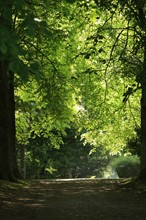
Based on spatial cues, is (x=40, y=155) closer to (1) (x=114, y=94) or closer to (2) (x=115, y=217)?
(1) (x=114, y=94)

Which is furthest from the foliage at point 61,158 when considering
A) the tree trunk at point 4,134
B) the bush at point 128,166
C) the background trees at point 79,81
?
the tree trunk at point 4,134

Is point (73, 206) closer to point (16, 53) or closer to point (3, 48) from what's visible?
point (16, 53)

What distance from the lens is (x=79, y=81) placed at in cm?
2620

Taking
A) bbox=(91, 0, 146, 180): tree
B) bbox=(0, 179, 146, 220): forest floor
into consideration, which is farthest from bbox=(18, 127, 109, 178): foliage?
bbox=(0, 179, 146, 220): forest floor

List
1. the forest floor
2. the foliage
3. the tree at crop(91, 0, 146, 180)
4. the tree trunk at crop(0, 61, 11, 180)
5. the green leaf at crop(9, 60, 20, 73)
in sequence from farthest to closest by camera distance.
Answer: the foliage → the tree trunk at crop(0, 61, 11, 180) → the tree at crop(91, 0, 146, 180) → the forest floor → the green leaf at crop(9, 60, 20, 73)

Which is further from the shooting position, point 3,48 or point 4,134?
point 4,134

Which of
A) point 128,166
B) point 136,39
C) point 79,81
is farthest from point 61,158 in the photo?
point 136,39

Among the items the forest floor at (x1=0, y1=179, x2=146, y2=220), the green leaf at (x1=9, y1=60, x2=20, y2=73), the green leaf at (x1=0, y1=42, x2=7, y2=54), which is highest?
the green leaf at (x1=0, y1=42, x2=7, y2=54)

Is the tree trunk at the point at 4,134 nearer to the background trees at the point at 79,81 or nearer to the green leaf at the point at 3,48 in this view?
the background trees at the point at 79,81

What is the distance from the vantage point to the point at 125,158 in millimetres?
34094

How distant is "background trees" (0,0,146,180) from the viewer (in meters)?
15.5

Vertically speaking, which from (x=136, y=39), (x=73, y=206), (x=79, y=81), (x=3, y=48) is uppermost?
(x=79, y=81)

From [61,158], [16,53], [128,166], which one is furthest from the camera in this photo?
[61,158]

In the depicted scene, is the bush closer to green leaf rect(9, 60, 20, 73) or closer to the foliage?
the foliage
